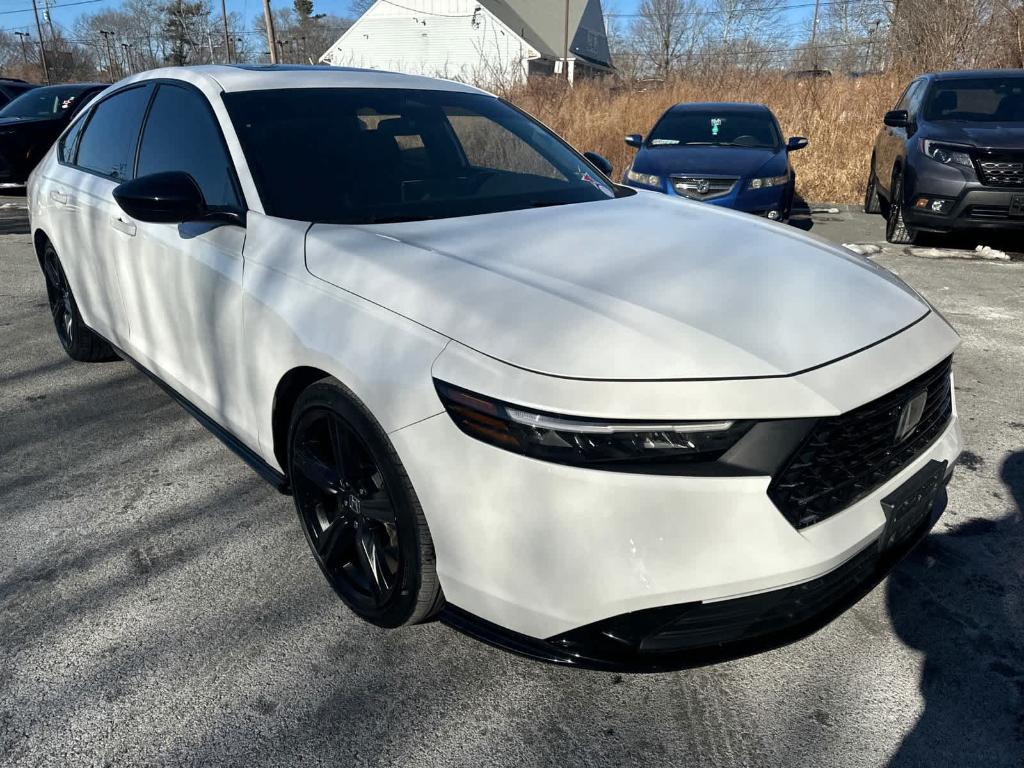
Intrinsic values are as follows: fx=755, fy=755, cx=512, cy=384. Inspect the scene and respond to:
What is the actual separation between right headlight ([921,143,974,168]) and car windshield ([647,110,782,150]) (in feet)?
5.77

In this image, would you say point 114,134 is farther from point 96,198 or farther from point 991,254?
point 991,254

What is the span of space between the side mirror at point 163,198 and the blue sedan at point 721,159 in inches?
236

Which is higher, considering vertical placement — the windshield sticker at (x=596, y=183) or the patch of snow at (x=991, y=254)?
the windshield sticker at (x=596, y=183)

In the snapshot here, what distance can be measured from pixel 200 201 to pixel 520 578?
5.67ft

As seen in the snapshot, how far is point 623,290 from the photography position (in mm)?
1926

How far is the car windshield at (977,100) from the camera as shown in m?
7.70

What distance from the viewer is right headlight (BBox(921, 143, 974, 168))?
6.97 meters

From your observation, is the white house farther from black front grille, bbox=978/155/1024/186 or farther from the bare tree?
black front grille, bbox=978/155/1024/186

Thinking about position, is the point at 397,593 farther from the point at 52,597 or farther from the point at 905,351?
the point at 905,351

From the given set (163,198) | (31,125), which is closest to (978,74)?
(163,198)

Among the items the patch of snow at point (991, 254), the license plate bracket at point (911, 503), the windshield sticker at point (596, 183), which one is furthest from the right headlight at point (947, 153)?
the license plate bracket at point (911, 503)

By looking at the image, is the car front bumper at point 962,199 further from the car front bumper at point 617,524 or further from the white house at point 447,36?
the white house at point 447,36

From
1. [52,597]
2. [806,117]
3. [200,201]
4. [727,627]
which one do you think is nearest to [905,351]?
[727,627]

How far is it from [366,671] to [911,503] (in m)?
1.54
